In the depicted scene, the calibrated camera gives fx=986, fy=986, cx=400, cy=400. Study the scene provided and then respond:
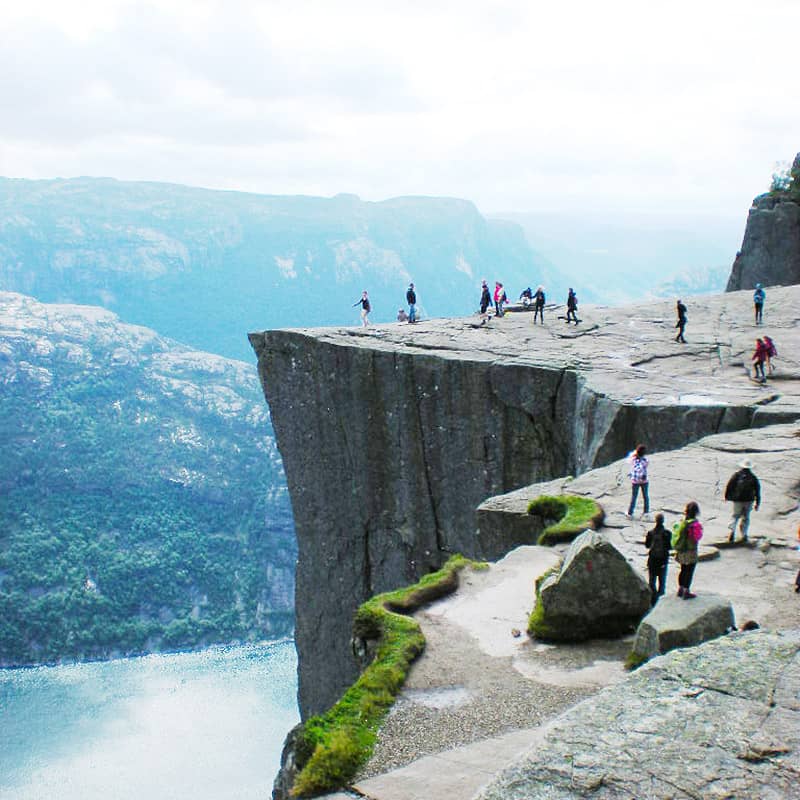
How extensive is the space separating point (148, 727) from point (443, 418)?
56081mm

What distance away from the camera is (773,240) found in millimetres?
41312

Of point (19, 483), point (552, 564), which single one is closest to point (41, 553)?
point (19, 483)

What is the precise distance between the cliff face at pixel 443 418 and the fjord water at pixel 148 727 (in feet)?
106

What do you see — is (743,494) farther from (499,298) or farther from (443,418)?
(499,298)

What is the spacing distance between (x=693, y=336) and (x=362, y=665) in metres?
19.2

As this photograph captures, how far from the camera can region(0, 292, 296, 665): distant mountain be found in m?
110

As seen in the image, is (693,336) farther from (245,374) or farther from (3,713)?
(245,374)

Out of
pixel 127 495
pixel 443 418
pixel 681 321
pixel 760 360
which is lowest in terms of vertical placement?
pixel 127 495

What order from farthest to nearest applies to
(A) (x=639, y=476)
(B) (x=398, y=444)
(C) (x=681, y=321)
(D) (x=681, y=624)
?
(C) (x=681, y=321), (B) (x=398, y=444), (A) (x=639, y=476), (D) (x=681, y=624)

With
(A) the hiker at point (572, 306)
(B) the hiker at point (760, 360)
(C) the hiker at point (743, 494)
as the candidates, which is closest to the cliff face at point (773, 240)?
(A) the hiker at point (572, 306)

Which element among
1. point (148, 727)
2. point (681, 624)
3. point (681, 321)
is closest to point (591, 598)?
point (681, 624)

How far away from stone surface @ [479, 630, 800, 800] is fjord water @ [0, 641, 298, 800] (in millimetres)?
52591

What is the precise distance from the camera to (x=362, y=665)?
418 inches

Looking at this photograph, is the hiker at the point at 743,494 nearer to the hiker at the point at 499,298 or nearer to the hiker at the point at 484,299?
the hiker at the point at 484,299
